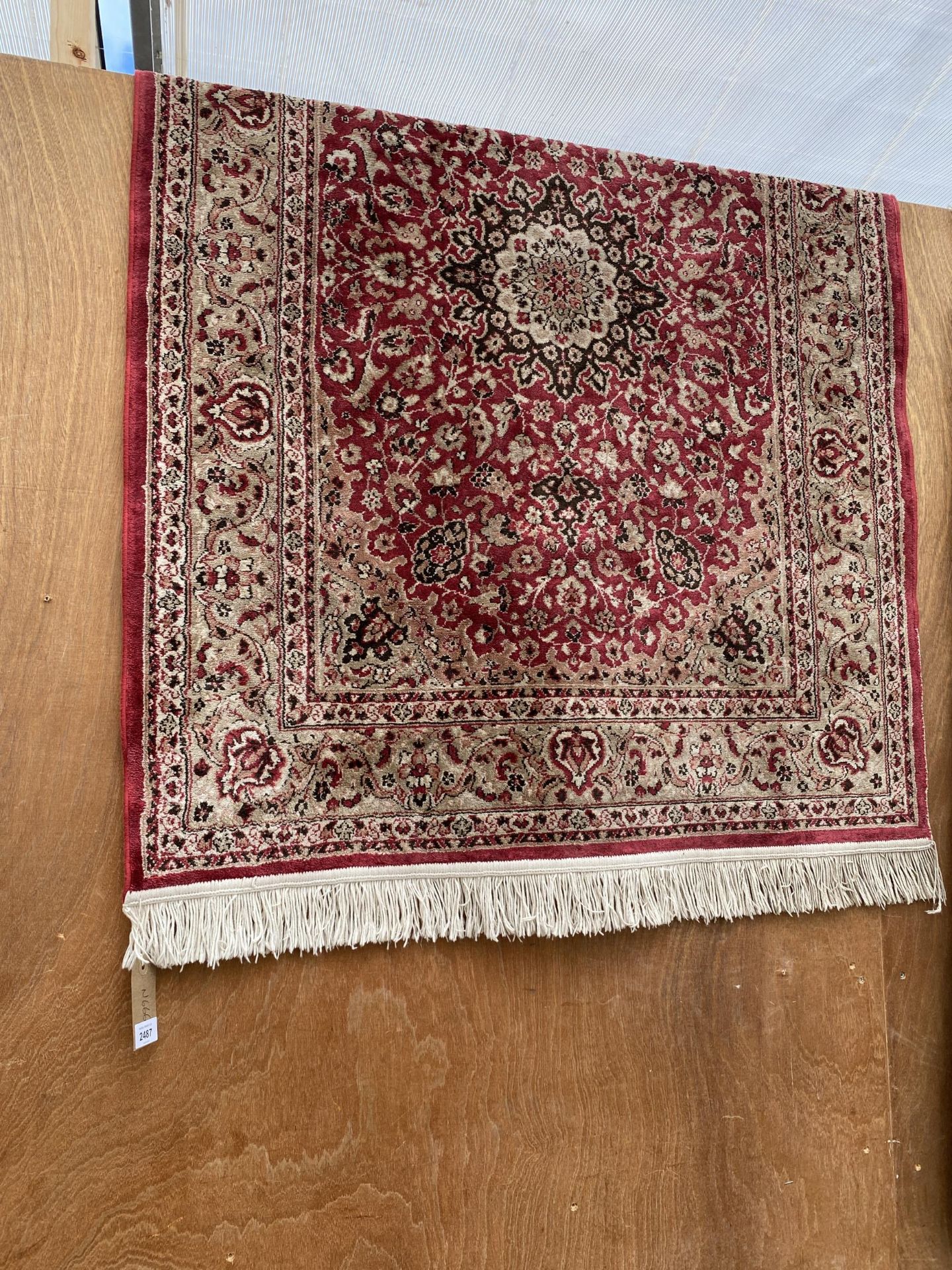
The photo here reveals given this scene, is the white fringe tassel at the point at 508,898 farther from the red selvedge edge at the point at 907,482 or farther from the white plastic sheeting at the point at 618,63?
the white plastic sheeting at the point at 618,63

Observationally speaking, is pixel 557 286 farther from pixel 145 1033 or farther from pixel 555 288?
pixel 145 1033

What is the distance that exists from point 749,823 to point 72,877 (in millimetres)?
1050

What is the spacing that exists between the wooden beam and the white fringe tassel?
49.5 inches

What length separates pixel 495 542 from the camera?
4.31 feet

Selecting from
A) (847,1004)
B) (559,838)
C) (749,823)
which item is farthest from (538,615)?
(847,1004)

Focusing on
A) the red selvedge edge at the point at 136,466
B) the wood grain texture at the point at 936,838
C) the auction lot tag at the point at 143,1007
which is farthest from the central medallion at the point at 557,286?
the auction lot tag at the point at 143,1007

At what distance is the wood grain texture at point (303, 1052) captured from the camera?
1164 mm

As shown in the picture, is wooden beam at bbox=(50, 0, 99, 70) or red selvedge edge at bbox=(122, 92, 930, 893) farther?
wooden beam at bbox=(50, 0, 99, 70)

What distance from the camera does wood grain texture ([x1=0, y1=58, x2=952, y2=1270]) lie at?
116 cm

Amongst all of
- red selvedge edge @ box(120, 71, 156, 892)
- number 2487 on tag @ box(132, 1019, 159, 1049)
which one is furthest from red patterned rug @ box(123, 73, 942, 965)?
number 2487 on tag @ box(132, 1019, 159, 1049)

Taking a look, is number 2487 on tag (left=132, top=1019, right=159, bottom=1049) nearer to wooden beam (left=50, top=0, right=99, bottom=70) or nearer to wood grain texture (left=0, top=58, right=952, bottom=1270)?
wood grain texture (left=0, top=58, right=952, bottom=1270)

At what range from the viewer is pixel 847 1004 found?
1.47 m

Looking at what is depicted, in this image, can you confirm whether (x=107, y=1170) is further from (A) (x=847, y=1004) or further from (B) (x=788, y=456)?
(B) (x=788, y=456)

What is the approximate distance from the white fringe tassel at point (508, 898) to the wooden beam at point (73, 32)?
1.26 metres
